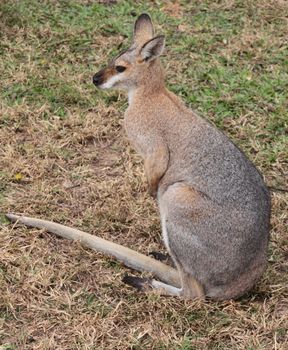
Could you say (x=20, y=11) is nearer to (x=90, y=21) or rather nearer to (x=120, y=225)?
(x=90, y=21)

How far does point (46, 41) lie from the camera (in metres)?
7.05

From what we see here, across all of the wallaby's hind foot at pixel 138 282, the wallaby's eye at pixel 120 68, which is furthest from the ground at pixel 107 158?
the wallaby's eye at pixel 120 68

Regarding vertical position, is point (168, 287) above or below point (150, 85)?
below

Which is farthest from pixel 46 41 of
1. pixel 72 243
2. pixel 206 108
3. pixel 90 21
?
pixel 72 243

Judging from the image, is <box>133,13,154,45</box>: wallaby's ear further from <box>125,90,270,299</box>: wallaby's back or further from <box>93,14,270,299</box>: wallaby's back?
<box>125,90,270,299</box>: wallaby's back

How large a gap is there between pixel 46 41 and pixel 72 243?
2.83 metres

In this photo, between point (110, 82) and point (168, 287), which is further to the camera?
point (110, 82)

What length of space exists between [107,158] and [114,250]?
1.30 metres

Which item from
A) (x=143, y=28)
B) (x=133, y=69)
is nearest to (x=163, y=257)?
(x=133, y=69)

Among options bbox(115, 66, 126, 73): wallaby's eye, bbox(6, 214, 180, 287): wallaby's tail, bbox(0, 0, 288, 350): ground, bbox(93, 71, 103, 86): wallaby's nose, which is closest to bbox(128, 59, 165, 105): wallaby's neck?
bbox(115, 66, 126, 73): wallaby's eye

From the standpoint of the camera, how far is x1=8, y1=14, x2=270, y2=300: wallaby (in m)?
4.13

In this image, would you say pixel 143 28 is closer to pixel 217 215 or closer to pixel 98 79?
pixel 98 79

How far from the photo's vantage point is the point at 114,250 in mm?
4625

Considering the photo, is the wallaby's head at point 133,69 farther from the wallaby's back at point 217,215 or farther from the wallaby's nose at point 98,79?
the wallaby's back at point 217,215
